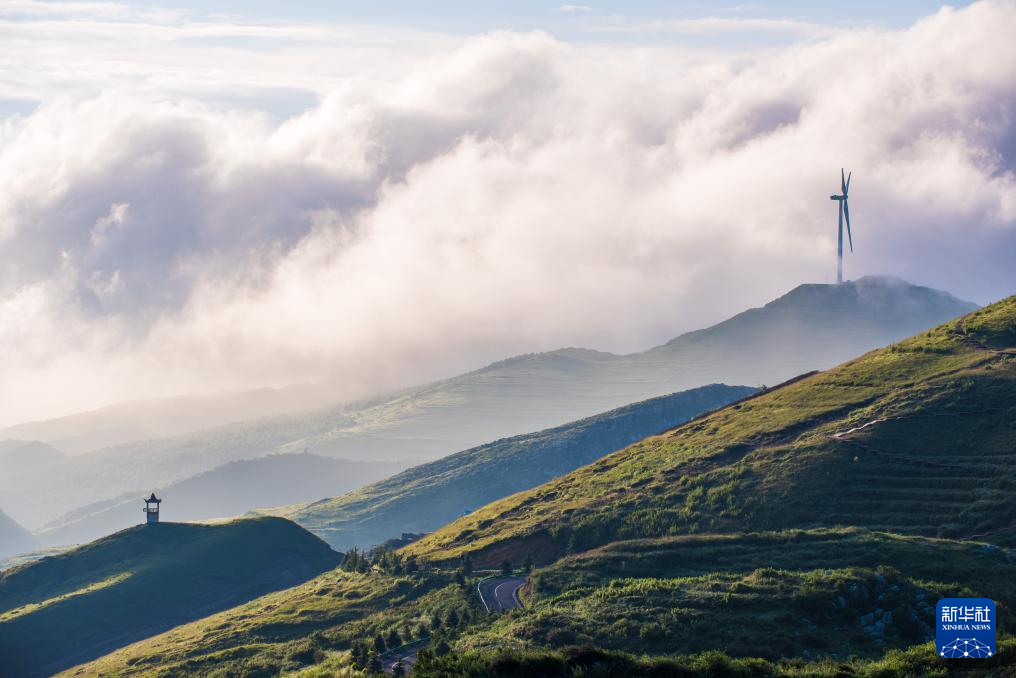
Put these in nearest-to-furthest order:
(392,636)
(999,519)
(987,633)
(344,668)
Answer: (987,633) < (344,668) < (392,636) < (999,519)

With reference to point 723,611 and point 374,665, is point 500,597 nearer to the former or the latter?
point 723,611

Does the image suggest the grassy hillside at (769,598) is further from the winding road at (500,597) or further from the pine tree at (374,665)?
the pine tree at (374,665)

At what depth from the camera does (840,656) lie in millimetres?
142000

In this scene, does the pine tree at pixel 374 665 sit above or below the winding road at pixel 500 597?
below

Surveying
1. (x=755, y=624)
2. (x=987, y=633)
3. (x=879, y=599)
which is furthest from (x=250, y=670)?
(x=987, y=633)

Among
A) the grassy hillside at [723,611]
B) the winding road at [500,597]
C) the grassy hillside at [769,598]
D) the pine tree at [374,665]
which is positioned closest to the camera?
the pine tree at [374,665]

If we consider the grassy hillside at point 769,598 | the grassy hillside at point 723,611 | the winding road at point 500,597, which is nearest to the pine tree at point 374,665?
the grassy hillside at point 723,611

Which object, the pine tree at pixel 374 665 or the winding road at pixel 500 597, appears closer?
the pine tree at pixel 374 665

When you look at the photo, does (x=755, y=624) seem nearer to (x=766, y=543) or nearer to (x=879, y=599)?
(x=879, y=599)

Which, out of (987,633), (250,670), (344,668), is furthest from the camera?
(250,670)

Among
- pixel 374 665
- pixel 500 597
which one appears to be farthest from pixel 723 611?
pixel 500 597

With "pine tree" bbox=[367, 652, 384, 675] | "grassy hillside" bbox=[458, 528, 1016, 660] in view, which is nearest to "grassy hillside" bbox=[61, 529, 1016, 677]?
"grassy hillside" bbox=[458, 528, 1016, 660]

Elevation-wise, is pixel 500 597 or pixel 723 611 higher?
pixel 500 597

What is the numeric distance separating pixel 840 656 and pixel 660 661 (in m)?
33.6
